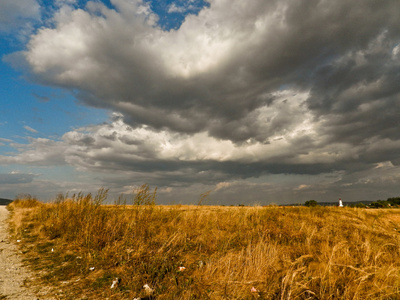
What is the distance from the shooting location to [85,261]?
564cm

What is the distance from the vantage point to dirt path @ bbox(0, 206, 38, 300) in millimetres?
4207

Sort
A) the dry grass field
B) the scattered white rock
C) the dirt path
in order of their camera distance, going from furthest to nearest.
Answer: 1. the dirt path
2. the scattered white rock
3. the dry grass field

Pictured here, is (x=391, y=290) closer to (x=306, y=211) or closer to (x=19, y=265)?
(x=19, y=265)

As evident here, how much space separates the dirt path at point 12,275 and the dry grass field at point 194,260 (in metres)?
0.33

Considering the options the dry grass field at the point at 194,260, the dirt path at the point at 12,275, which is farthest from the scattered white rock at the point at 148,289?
the dirt path at the point at 12,275

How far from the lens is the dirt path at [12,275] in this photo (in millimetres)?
4207

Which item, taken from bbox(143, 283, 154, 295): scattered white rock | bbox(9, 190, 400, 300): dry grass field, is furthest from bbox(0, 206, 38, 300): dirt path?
bbox(143, 283, 154, 295): scattered white rock

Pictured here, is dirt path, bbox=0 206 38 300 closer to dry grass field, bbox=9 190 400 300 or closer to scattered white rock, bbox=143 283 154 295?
dry grass field, bbox=9 190 400 300

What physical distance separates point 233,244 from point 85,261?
13.7 ft

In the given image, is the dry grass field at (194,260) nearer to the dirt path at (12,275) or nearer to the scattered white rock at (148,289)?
the scattered white rock at (148,289)

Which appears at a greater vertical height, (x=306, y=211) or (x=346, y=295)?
(x=306, y=211)

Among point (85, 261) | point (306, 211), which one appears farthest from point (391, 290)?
point (306, 211)

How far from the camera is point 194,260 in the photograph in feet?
17.9

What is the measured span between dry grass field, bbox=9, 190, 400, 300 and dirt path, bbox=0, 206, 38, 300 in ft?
1.07
